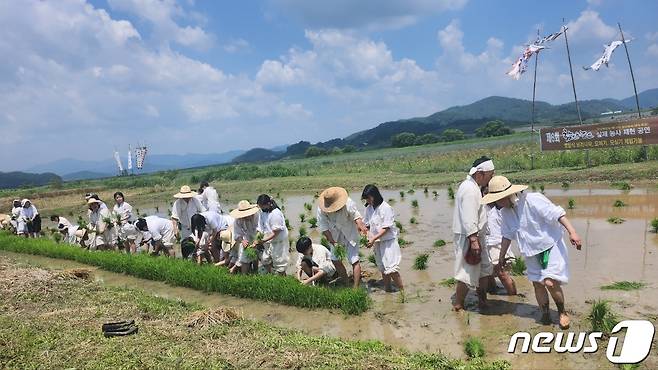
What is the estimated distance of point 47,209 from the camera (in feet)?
108

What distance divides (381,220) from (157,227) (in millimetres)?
6078

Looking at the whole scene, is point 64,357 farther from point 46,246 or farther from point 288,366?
point 46,246

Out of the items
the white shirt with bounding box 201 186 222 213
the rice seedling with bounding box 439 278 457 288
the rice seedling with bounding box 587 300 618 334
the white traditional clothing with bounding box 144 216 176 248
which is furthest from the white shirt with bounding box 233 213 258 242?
the rice seedling with bounding box 587 300 618 334

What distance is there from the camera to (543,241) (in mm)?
4961

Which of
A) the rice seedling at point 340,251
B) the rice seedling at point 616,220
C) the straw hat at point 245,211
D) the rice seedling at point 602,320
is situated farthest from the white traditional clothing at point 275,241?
the rice seedling at point 616,220

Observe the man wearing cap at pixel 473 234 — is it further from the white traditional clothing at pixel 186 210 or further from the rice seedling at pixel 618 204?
the rice seedling at pixel 618 204

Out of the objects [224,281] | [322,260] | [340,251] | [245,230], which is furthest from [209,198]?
[340,251]

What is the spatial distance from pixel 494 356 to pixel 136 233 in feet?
32.0

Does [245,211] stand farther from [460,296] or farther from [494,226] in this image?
[494,226]

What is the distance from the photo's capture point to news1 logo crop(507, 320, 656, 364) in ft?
13.9

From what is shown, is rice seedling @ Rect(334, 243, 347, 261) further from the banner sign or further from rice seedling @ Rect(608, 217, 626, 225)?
the banner sign

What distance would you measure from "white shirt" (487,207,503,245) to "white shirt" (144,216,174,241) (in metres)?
7.23

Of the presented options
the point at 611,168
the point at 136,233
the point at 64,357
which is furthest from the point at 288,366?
the point at 611,168

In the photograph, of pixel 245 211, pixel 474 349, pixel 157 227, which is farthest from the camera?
pixel 157 227
